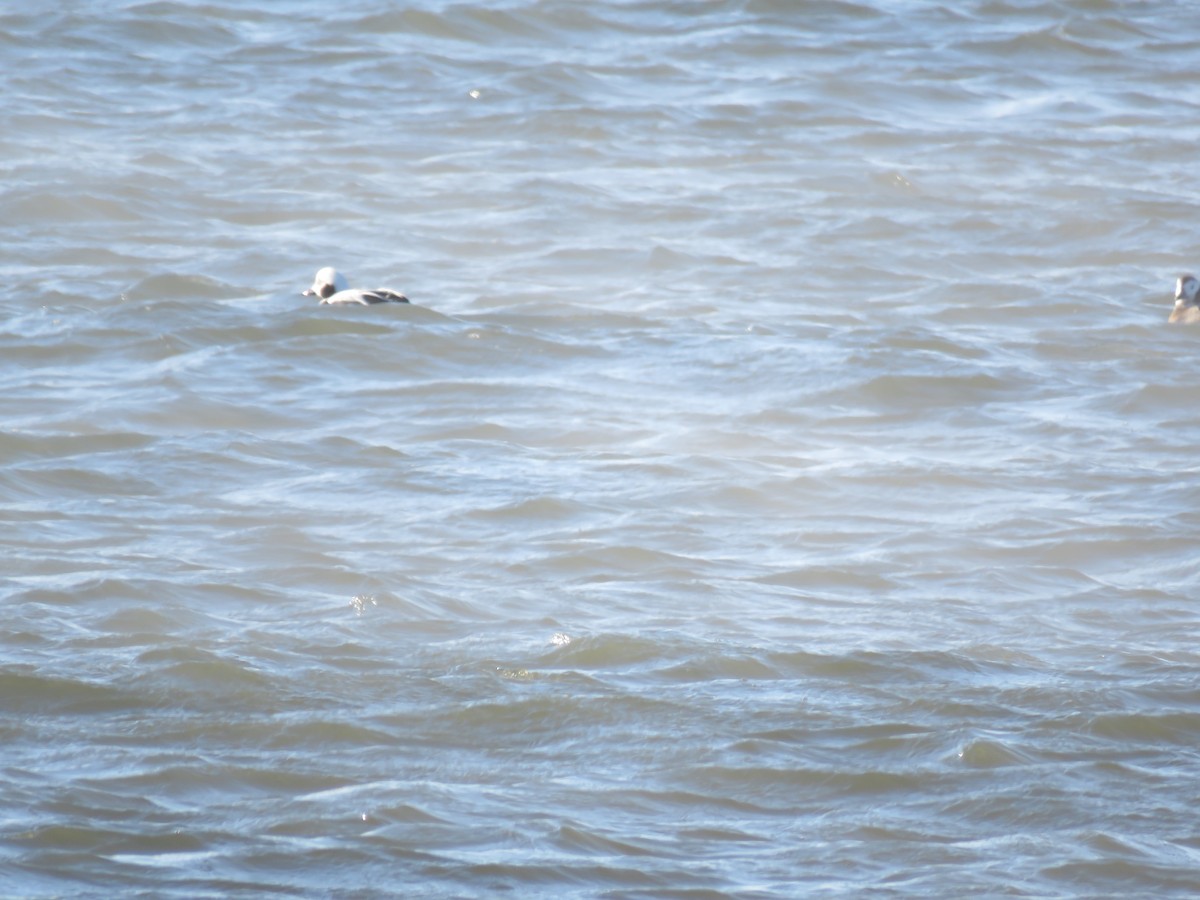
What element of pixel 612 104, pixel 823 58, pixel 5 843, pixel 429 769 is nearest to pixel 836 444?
pixel 429 769

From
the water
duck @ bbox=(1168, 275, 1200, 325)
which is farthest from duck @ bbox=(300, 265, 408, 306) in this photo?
duck @ bbox=(1168, 275, 1200, 325)

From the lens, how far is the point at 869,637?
563 cm

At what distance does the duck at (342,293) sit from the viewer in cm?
1008

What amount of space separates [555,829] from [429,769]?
18.6 inches

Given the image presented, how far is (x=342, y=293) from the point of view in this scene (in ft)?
33.2

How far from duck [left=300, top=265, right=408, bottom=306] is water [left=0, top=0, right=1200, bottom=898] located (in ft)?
0.75

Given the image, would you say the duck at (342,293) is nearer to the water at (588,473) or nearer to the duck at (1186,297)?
the water at (588,473)

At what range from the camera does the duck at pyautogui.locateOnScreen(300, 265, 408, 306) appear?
10.1 meters

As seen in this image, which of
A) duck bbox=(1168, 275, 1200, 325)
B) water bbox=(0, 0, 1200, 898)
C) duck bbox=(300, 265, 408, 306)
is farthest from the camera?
duck bbox=(1168, 275, 1200, 325)

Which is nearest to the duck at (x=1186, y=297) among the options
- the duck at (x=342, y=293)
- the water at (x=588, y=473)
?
the water at (x=588, y=473)

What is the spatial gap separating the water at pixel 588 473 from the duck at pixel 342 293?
9.0 inches

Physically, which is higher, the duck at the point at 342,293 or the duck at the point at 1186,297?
the duck at the point at 1186,297

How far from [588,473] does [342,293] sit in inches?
121

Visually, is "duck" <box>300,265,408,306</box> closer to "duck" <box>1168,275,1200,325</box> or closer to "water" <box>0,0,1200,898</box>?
"water" <box>0,0,1200,898</box>
